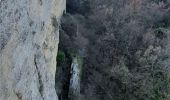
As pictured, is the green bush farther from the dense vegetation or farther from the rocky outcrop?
the dense vegetation

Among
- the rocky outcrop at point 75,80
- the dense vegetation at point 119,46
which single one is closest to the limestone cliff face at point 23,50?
the rocky outcrop at point 75,80

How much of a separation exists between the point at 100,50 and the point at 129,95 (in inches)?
143

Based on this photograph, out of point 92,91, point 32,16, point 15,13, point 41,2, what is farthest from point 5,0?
point 92,91

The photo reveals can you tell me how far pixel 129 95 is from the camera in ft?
67.3

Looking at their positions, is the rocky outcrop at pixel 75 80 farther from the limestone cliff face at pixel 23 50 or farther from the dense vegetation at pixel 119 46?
the limestone cliff face at pixel 23 50

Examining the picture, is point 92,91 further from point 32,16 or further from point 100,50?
point 32,16

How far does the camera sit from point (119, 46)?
74.2 feet

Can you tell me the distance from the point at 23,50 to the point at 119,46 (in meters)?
14.7

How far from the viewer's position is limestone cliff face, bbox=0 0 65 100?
7.35 m

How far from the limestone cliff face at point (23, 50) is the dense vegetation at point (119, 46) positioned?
32.6 ft

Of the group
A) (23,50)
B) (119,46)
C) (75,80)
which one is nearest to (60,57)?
(75,80)

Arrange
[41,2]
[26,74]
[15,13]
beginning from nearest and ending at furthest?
[15,13] → [26,74] → [41,2]

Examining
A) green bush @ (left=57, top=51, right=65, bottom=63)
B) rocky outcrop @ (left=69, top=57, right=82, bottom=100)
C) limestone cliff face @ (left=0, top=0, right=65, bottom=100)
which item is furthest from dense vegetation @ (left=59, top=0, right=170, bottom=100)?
limestone cliff face @ (left=0, top=0, right=65, bottom=100)

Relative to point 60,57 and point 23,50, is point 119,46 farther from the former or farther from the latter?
point 23,50
